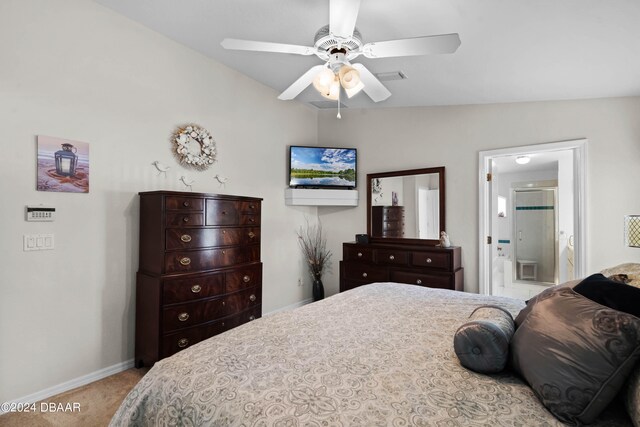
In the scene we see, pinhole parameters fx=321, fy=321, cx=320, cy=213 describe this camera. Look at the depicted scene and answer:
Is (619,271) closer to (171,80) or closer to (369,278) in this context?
(369,278)

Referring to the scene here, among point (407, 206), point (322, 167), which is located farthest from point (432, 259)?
point (322, 167)

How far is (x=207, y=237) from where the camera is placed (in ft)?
8.91

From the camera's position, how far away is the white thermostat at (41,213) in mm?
2148

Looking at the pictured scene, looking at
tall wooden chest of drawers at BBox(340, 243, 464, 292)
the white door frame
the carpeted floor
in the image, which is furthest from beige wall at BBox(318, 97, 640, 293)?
the carpeted floor

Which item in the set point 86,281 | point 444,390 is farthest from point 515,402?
point 86,281

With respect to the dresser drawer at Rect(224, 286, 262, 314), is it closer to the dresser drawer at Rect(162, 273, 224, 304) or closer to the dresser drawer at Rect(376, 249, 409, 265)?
the dresser drawer at Rect(162, 273, 224, 304)

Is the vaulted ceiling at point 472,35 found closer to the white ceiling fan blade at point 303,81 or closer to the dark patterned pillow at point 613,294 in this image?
the white ceiling fan blade at point 303,81

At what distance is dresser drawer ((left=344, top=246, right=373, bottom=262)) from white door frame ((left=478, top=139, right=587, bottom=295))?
4.12 ft

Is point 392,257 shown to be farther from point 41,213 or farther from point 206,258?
point 41,213

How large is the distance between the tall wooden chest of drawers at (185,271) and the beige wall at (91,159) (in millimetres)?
244

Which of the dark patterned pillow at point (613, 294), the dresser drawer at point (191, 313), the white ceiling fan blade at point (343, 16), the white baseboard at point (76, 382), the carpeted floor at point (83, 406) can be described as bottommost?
the carpeted floor at point (83, 406)

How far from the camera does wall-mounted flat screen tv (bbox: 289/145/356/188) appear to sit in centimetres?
429

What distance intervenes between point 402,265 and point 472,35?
2.40 m

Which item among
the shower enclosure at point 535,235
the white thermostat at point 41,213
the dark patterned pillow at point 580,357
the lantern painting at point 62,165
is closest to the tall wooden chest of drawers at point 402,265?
the dark patterned pillow at point 580,357
